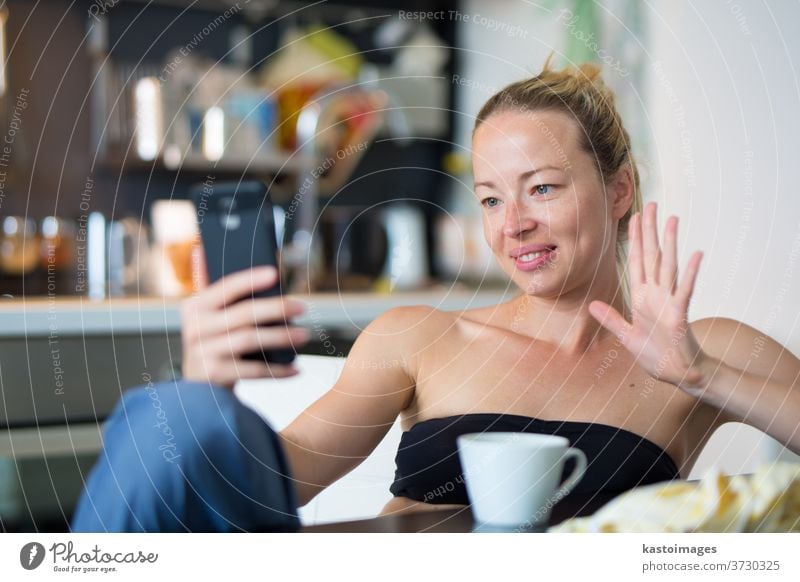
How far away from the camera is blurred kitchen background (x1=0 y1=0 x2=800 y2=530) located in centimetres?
57

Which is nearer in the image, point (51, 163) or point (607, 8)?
point (607, 8)

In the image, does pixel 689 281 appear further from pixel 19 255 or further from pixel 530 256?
pixel 19 255

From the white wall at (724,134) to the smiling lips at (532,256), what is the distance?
0.25 feet

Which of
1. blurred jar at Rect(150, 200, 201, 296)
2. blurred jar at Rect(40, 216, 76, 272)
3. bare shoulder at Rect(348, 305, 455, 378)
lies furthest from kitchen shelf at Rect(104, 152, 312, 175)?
bare shoulder at Rect(348, 305, 455, 378)

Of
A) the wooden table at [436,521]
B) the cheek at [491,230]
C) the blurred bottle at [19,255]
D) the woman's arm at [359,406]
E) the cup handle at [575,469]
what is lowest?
the wooden table at [436,521]

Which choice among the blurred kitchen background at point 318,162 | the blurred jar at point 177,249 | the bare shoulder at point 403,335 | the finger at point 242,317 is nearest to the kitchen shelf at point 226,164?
the blurred kitchen background at point 318,162

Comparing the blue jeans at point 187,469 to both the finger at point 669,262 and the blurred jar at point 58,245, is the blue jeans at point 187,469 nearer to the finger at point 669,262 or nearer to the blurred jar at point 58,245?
the finger at point 669,262

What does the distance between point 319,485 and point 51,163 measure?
0.77 m

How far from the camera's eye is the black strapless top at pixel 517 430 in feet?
1.70

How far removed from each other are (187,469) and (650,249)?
29cm

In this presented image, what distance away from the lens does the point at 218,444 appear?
1.52 ft

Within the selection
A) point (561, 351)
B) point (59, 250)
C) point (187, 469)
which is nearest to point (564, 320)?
point (561, 351)

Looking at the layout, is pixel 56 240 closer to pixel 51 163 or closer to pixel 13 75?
pixel 51 163
